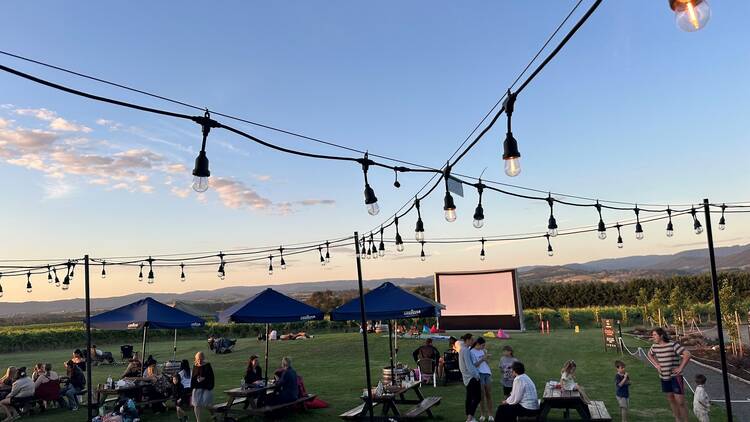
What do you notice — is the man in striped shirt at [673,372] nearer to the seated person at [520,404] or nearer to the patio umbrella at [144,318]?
the seated person at [520,404]

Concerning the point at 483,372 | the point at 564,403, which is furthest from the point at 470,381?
the point at 564,403

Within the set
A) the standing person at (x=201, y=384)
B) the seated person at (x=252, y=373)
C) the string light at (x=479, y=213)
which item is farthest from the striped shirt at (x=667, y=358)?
the seated person at (x=252, y=373)

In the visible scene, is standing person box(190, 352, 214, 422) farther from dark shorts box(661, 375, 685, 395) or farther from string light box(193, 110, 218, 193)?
dark shorts box(661, 375, 685, 395)

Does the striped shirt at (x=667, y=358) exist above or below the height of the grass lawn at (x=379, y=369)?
above

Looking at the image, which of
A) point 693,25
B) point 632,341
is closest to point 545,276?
point 632,341

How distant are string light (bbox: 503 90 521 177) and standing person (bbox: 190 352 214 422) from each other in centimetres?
720

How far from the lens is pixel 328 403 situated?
12.7m

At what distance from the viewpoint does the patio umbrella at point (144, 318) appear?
13.2m

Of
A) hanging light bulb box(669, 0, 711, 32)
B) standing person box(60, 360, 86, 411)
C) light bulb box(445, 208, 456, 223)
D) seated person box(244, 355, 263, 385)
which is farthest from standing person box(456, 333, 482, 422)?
standing person box(60, 360, 86, 411)

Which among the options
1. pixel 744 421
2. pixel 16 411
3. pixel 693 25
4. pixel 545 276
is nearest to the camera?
pixel 693 25

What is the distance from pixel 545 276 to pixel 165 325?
552ft

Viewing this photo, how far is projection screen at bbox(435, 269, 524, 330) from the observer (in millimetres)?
36625

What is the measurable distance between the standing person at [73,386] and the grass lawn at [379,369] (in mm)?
328

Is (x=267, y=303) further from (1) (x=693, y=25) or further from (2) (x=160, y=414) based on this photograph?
(1) (x=693, y=25)
